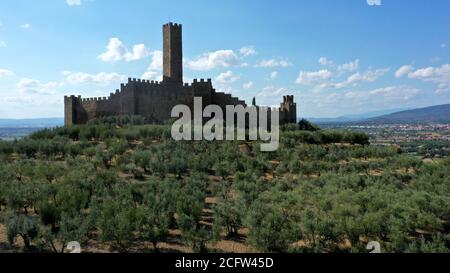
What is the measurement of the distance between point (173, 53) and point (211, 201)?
25.8 meters

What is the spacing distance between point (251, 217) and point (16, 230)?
6983mm

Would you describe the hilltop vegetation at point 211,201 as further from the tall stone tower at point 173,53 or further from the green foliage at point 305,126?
the tall stone tower at point 173,53

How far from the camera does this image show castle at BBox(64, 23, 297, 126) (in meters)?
35.2

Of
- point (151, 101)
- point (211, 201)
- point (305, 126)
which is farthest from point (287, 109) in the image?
point (211, 201)

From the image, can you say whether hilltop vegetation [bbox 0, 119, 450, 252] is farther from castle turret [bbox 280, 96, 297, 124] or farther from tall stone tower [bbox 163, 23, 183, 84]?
tall stone tower [bbox 163, 23, 183, 84]

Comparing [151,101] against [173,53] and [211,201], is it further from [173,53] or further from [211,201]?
[211,201]

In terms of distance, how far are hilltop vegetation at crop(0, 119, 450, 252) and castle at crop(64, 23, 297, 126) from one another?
7511mm

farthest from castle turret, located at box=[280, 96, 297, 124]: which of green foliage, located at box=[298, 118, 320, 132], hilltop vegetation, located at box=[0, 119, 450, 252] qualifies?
hilltop vegetation, located at box=[0, 119, 450, 252]

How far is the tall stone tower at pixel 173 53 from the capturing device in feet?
131

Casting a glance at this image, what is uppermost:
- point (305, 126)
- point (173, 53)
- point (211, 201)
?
point (173, 53)

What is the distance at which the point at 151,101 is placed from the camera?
35.4 meters

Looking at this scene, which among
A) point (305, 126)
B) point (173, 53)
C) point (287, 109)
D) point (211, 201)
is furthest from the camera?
point (173, 53)

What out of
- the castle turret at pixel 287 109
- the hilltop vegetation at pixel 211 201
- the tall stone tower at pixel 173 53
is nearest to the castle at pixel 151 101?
the castle turret at pixel 287 109

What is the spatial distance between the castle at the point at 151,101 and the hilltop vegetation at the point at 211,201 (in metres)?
7.51
